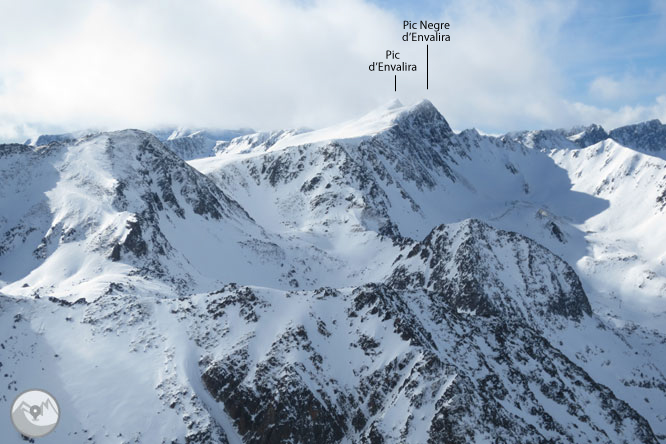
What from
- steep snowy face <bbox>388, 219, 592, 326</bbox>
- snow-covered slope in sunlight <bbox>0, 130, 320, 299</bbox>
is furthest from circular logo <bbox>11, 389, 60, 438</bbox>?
steep snowy face <bbox>388, 219, 592, 326</bbox>

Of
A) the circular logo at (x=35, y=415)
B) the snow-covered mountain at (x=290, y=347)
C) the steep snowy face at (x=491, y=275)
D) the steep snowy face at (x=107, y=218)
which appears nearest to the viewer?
the circular logo at (x=35, y=415)

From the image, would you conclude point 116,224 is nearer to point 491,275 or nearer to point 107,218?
point 107,218

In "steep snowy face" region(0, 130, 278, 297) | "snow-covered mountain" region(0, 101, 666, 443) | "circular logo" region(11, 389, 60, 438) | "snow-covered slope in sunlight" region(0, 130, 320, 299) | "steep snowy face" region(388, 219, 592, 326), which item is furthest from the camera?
"steep snowy face" region(388, 219, 592, 326)

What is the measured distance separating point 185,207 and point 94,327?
85855mm

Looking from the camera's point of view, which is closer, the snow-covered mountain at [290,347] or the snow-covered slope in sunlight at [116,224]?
the snow-covered mountain at [290,347]

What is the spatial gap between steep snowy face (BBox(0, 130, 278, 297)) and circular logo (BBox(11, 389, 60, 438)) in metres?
37.6

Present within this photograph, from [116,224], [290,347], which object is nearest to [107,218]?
[116,224]

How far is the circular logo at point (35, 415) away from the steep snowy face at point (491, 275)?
94.0 m

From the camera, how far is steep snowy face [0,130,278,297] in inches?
5162

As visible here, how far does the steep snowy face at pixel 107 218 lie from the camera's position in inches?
5162

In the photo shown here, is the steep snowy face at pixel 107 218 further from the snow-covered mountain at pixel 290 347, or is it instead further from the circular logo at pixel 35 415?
the circular logo at pixel 35 415

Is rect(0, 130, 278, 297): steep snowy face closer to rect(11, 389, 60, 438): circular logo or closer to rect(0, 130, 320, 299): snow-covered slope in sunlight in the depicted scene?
rect(0, 130, 320, 299): snow-covered slope in sunlight

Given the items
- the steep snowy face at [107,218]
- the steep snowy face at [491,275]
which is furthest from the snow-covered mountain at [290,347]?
the steep snowy face at [107,218]

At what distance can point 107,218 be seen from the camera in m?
143
